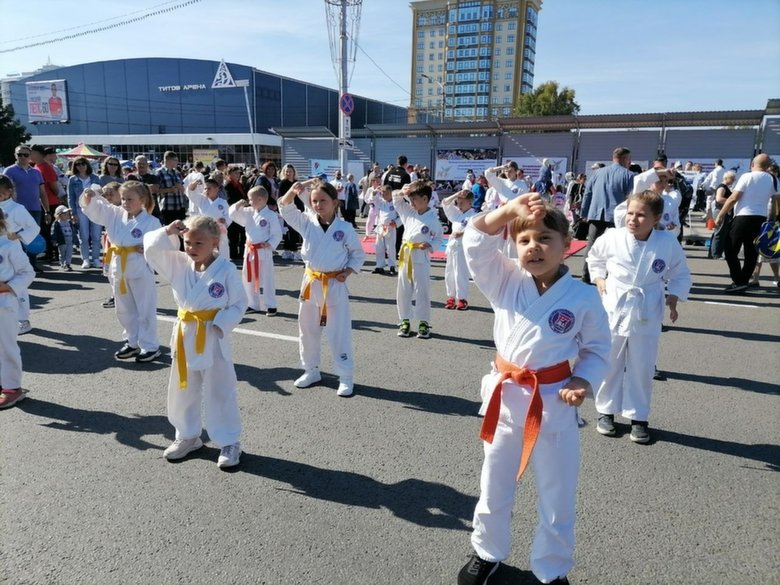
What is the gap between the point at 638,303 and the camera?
3.94 m

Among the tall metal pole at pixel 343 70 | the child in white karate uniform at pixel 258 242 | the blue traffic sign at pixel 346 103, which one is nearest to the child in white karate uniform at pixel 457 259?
the child in white karate uniform at pixel 258 242

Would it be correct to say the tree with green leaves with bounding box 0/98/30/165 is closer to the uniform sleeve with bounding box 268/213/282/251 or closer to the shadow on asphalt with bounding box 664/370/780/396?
the uniform sleeve with bounding box 268/213/282/251

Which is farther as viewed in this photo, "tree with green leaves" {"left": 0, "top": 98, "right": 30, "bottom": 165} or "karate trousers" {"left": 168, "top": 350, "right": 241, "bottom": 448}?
"tree with green leaves" {"left": 0, "top": 98, "right": 30, "bottom": 165}

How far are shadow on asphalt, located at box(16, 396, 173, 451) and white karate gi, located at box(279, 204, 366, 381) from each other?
4.94 feet

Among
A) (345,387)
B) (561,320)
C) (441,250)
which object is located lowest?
(345,387)

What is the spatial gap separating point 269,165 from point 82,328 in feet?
20.7

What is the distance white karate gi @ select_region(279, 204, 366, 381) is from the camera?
4812 mm

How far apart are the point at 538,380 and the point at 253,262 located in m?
5.98

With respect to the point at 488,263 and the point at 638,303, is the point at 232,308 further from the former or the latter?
the point at 638,303

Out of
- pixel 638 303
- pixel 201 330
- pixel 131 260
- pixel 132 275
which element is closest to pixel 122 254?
pixel 131 260

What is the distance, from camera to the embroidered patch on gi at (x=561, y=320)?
2.33 metres

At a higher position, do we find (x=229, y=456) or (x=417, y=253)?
(x=417, y=253)

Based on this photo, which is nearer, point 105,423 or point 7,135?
point 105,423

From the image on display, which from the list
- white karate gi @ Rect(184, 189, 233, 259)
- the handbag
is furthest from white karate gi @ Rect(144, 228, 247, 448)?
the handbag
